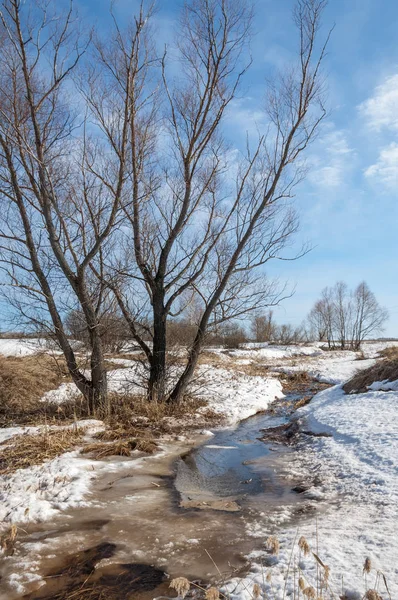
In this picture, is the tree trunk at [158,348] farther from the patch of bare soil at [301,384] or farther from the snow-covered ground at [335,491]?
the patch of bare soil at [301,384]

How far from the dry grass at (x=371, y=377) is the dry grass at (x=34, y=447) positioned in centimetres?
784

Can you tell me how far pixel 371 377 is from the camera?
11.9m

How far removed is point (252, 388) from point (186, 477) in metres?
8.71

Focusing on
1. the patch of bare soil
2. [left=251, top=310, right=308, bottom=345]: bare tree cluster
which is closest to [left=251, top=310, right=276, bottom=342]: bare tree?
[left=251, top=310, right=308, bottom=345]: bare tree cluster

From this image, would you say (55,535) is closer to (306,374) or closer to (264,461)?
(264,461)

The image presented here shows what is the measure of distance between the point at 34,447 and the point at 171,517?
9.21 ft

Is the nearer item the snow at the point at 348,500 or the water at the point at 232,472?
the snow at the point at 348,500

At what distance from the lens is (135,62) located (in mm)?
9258

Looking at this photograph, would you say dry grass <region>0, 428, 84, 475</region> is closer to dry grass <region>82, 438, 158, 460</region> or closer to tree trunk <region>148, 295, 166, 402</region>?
dry grass <region>82, 438, 158, 460</region>

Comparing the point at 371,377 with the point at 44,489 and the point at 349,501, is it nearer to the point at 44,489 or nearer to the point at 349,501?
the point at 349,501

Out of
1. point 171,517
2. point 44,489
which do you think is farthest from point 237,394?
point 171,517

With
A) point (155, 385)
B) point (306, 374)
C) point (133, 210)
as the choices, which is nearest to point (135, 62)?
point (133, 210)

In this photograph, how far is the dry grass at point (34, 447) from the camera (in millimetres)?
5621

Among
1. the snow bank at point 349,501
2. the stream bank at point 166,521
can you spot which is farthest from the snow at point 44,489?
the snow bank at point 349,501
